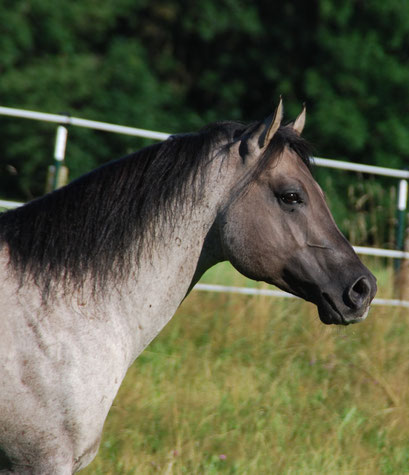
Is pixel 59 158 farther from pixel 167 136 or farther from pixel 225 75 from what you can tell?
pixel 225 75

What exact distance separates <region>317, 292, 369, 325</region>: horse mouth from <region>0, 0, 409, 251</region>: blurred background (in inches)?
493

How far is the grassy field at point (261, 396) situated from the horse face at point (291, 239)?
56 cm

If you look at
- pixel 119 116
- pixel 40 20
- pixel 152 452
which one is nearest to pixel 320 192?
pixel 152 452

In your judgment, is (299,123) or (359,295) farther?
(299,123)

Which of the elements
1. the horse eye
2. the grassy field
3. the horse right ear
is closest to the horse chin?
the horse eye

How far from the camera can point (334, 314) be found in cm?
277

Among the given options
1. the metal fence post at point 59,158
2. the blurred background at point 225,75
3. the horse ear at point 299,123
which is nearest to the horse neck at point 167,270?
the horse ear at point 299,123

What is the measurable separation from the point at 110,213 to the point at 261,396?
2.32m

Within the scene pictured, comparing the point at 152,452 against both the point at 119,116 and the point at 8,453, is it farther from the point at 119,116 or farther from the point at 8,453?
the point at 119,116

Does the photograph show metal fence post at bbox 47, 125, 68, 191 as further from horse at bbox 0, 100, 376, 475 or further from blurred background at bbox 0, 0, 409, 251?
blurred background at bbox 0, 0, 409, 251

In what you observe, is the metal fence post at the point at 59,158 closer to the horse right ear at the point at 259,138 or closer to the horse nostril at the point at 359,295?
the horse right ear at the point at 259,138

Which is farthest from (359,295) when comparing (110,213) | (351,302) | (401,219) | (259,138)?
(401,219)

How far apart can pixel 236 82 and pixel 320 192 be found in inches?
720

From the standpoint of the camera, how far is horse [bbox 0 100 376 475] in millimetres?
2559
